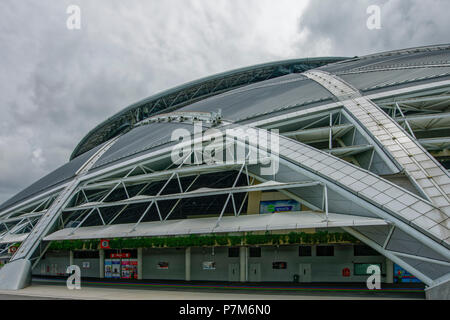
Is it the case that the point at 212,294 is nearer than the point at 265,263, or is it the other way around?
the point at 212,294

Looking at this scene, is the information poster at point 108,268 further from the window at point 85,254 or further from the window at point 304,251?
the window at point 304,251

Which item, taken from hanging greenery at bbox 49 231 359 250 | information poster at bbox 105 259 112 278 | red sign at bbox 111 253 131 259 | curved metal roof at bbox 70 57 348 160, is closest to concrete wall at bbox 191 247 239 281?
hanging greenery at bbox 49 231 359 250

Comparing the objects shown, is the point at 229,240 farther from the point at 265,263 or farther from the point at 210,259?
the point at 210,259

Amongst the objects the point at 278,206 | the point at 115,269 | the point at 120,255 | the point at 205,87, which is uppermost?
the point at 205,87

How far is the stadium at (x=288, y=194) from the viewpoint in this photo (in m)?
17.8

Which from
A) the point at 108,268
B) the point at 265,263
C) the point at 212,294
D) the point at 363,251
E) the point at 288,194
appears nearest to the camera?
the point at 212,294

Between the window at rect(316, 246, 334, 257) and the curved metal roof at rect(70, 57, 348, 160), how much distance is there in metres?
46.4

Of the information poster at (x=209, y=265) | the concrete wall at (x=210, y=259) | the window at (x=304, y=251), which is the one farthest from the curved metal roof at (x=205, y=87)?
the window at (x=304, y=251)

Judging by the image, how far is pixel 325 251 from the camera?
85.3ft

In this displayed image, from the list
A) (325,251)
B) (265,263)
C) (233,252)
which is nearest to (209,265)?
(233,252)

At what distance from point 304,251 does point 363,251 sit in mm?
4404

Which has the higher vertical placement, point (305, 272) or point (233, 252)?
point (233, 252)

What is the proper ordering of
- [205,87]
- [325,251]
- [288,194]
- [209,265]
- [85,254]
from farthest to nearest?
[205,87]
[85,254]
[209,265]
[325,251]
[288,194]
